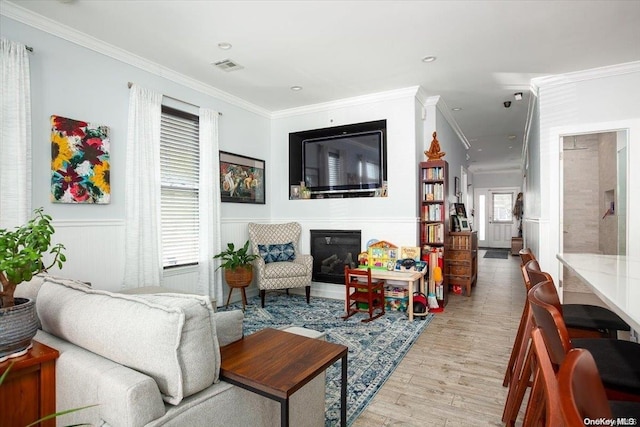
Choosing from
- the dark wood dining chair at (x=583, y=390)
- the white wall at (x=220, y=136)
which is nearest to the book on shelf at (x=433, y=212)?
the white wall at (x=220, y=136)

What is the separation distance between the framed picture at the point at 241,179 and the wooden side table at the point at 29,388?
3374 mm

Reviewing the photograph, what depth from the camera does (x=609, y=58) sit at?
3500 mm

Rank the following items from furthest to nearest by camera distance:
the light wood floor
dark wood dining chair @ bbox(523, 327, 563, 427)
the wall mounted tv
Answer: the wall mounted tv < the light wood floor < dark wood dining chair @ bbox(523, 327, 563, 427)

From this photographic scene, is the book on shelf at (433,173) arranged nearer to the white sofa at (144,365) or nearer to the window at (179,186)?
the window at (179,186)

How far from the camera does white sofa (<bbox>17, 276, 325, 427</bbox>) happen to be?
1.00 metres

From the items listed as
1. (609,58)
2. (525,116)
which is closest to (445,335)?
(609,58)

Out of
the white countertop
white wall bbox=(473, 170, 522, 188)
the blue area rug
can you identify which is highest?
white wall bbox=(473, 170, 522, 188)

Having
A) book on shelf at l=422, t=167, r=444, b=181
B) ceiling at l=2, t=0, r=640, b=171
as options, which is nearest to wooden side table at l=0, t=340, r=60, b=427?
ceiling at l=2, t=0, r=640, b=171

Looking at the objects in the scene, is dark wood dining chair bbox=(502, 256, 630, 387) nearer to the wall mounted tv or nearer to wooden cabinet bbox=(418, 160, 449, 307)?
wooden cabinet bbox=(418, 160, 449, 307)

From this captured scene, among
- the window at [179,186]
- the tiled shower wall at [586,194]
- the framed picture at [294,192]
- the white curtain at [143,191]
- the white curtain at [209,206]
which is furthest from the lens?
the framed picture at [294,192]

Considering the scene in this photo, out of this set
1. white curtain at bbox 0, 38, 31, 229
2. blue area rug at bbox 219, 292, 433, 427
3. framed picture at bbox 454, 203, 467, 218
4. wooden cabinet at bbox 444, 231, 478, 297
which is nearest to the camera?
blue area rug at bbox 219, 292, 433, 427

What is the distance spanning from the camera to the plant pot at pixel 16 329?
1.14m

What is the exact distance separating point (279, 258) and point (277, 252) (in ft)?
0.28

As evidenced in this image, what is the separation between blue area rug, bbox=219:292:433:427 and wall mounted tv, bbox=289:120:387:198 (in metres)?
1.61
